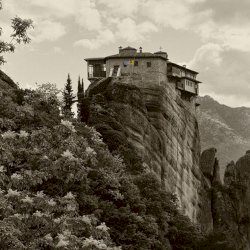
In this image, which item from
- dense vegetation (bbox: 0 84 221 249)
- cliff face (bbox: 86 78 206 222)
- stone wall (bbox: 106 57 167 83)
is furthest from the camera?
stone wall (bbox: 106 57 167 83)

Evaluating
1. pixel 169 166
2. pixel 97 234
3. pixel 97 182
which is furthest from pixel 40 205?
pixel 169 166

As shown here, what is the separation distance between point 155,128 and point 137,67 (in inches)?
954

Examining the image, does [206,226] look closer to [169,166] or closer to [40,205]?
[169,166]

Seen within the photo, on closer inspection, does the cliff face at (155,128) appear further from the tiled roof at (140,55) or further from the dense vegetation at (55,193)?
the dense vegetation at (55,193)

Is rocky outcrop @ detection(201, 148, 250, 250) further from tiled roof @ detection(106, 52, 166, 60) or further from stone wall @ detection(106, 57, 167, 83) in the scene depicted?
tiled roof @ detection(106, 52, 166, 60)

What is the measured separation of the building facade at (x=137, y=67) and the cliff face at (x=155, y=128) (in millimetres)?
10769

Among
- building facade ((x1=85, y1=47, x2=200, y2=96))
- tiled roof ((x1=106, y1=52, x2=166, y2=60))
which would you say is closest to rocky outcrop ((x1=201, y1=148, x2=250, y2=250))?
building facade ((x1=85, y1=47, x2=200, y2=96))

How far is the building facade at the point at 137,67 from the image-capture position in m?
95.2

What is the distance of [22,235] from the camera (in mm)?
19484

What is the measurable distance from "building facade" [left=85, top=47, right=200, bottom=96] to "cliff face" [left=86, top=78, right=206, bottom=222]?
10.8 m

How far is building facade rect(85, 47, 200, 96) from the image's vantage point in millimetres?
95188

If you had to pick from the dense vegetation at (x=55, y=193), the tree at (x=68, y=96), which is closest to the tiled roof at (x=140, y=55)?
the tree at (x=68, y=96)

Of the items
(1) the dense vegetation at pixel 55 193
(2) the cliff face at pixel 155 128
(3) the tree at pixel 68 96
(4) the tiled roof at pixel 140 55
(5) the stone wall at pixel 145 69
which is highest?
(4) the tiled roof at pixel 140 55

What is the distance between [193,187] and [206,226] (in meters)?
7.95
